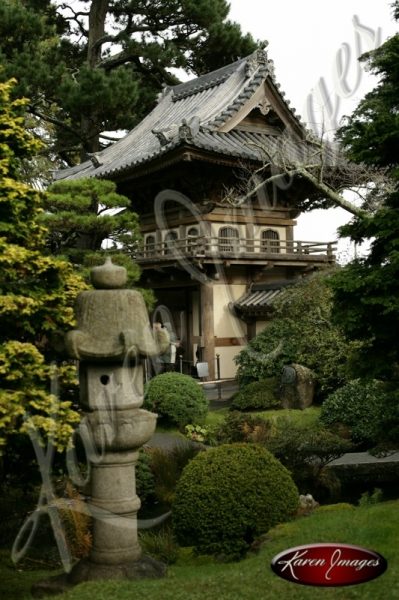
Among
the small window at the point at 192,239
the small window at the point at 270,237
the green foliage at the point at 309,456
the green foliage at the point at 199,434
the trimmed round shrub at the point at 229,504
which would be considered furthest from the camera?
the small window at the point at 270,237

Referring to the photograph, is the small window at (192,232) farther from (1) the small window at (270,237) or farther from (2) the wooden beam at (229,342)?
(2) the wooden beam at (229,342)

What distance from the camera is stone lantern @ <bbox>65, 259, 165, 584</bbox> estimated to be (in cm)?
647

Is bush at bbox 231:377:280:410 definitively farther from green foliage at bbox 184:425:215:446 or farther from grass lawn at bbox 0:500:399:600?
grass lawn at bbox 0:500:399:600

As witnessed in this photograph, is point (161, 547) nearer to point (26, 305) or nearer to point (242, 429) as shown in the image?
point (26, 305)

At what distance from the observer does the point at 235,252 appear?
1980 cm

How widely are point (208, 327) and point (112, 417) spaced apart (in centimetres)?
1322

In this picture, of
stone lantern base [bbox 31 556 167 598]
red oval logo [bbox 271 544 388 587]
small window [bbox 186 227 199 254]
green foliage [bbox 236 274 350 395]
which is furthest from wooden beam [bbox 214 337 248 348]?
red oval logo [bbox 271 544 388 587]

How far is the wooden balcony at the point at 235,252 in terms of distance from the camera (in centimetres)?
1920

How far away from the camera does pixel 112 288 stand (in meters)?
6.66

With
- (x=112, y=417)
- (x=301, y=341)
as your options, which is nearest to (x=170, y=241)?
(x=301, y=341)

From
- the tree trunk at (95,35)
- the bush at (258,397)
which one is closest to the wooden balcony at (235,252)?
the bush at (258,397)

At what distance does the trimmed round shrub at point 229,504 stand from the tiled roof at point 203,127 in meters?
11.9

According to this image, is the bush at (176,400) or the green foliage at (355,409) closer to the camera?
the green foliage at (355,409)

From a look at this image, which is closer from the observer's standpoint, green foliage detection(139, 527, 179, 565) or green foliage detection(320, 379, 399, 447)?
green foliage detection(139, 527, 179, 565)
